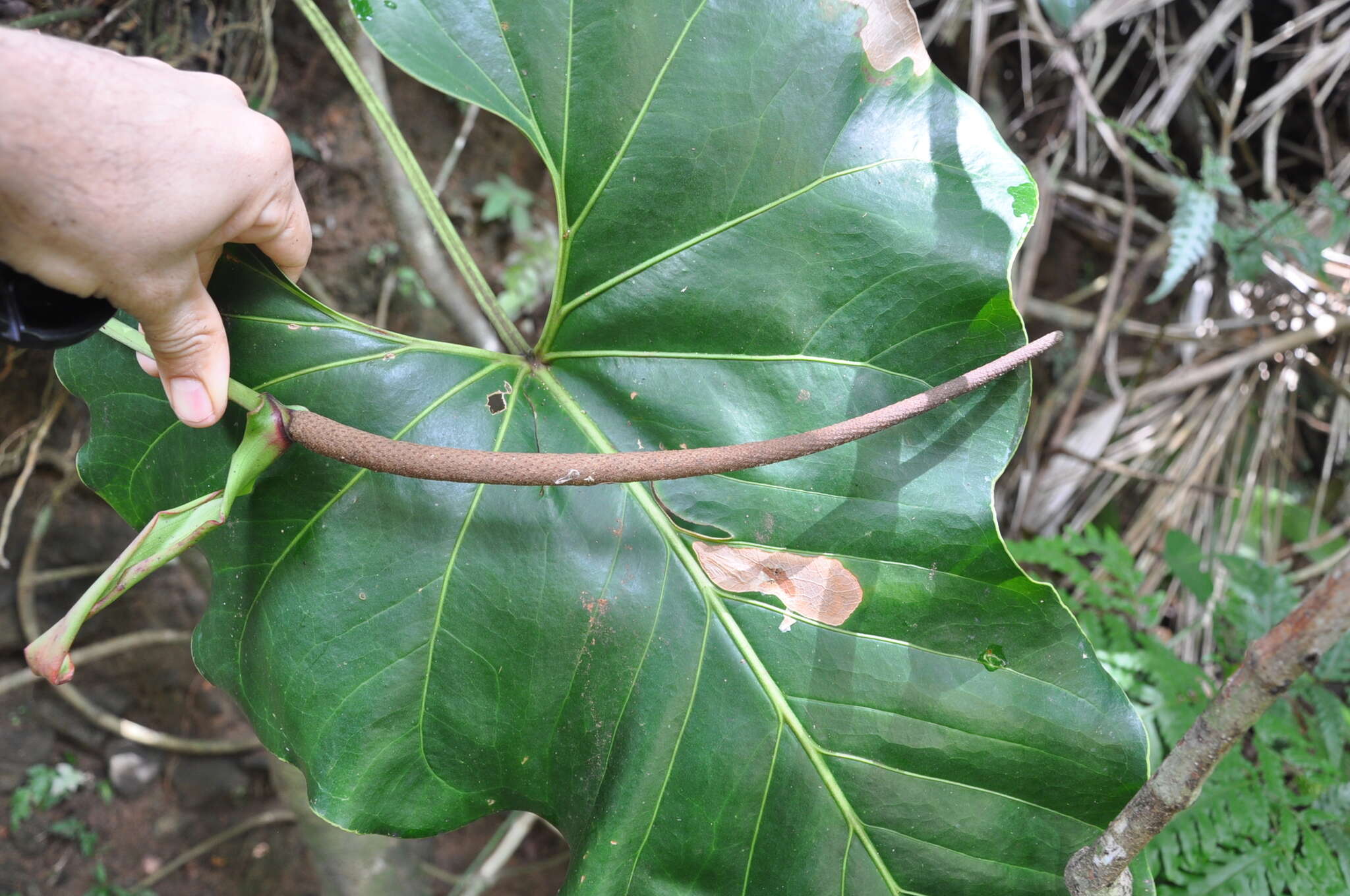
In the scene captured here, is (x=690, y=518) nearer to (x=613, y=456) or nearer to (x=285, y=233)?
(x=613, y=456)

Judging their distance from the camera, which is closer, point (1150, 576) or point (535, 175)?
point (1150, 576)

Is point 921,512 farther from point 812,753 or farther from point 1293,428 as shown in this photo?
point 1293,428

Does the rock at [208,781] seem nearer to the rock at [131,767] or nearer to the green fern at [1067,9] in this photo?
the rock at [131,767]

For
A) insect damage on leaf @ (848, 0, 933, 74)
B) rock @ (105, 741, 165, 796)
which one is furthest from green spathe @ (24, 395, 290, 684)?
rock @ (105, 741, 165, 796)

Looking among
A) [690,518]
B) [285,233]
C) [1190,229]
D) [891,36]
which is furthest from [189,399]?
[1190,229]

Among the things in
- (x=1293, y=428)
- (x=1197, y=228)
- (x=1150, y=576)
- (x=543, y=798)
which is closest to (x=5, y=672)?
(x=543, y=798)

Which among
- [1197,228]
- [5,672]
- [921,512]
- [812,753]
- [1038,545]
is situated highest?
[1197,228]

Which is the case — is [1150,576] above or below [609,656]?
below

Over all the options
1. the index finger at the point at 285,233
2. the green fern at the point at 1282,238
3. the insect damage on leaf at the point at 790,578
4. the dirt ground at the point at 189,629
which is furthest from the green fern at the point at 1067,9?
the dirt ground at the point at 189,629
